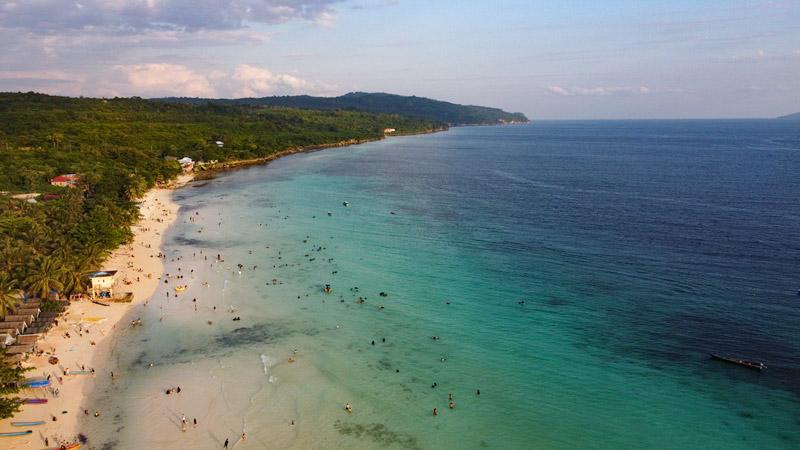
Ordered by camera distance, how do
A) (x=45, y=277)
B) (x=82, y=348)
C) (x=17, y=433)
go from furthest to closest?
(x=45, y=277)
(x=82, y=348)
(x=17, y=433)

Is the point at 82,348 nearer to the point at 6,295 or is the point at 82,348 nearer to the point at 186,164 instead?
the point at 6,295

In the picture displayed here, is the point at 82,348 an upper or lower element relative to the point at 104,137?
lower

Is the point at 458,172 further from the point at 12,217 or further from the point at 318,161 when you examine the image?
the point at 12,217

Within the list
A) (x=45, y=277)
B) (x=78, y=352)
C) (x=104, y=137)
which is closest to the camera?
(x=78, y=352)

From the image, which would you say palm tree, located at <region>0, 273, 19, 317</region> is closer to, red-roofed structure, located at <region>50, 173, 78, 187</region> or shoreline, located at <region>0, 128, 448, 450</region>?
shoreline, located at <region>0, 128, 448, 450</region>

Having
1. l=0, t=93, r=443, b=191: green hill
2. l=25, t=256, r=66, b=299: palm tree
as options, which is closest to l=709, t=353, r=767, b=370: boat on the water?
l=25, t=256, r=66, b=299: palm tree

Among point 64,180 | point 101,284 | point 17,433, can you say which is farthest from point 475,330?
point 64,180

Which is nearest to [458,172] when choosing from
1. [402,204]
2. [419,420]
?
[402,204]
